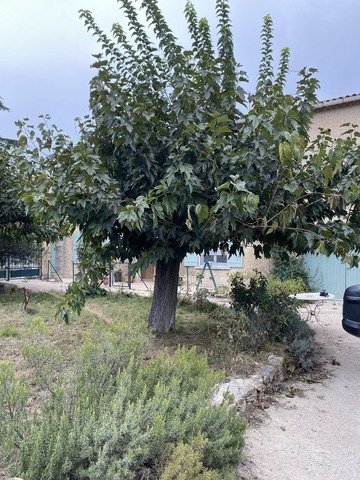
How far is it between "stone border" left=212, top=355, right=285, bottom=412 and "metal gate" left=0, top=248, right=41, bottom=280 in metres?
11.6

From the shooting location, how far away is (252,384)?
392cm

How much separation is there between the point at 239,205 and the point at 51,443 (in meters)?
2.28

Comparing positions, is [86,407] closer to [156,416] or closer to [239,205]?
[156,416]

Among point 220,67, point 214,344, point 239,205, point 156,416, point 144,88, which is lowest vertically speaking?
point 214,344

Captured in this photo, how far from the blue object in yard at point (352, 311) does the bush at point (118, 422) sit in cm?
104

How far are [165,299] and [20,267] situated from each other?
522 inches

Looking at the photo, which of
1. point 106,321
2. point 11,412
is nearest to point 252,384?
point 11,412

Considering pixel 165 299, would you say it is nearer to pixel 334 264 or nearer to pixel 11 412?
pixel 11 412

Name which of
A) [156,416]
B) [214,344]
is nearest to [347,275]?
[214,344]

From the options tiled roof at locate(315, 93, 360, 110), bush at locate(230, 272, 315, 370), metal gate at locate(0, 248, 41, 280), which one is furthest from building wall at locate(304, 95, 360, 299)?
metal gate at locate(0, 248, 41, 280)

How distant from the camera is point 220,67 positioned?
4766mm

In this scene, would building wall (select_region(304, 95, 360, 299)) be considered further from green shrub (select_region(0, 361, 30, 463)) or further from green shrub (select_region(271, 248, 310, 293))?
green shrub (select_region(0, 361, 30, 463))

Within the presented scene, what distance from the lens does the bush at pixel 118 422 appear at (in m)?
1.84

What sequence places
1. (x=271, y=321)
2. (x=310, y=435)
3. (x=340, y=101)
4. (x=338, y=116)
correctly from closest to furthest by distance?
1. (x=310, y=435)
2. (x=271, y=321)
3. (x=340, y=101)
4. (x=338, y=116)
